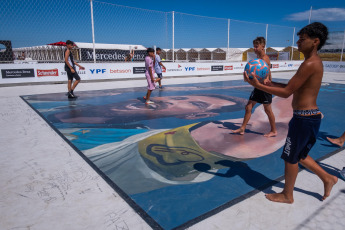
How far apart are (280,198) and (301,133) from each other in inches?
29.1

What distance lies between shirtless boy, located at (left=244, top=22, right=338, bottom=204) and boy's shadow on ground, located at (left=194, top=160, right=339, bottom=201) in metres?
0.41

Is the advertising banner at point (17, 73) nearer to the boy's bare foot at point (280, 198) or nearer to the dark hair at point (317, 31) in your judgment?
the boy's bare foot at point (280, 198)

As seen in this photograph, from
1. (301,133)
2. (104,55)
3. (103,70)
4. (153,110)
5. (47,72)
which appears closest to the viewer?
(301,133)

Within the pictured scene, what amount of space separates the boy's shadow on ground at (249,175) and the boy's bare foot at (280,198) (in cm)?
14

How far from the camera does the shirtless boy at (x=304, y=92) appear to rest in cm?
203

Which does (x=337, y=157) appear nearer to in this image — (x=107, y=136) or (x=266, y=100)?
(x=266, y=100)

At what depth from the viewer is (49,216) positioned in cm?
220

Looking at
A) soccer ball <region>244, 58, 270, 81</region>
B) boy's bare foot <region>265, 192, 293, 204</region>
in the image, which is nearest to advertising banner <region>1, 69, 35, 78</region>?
soccer ball <region>244, 58, 270, 81</region>

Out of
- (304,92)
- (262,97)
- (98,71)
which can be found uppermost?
(98,71)

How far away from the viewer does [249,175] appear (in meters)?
2.98

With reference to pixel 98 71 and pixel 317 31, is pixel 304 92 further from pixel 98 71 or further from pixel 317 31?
pixel 98 71

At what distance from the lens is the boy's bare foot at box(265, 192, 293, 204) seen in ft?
7.77

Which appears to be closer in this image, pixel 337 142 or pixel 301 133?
pixel 301 133

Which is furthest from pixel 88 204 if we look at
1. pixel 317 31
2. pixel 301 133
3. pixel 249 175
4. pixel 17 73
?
→ pixel 17 73
